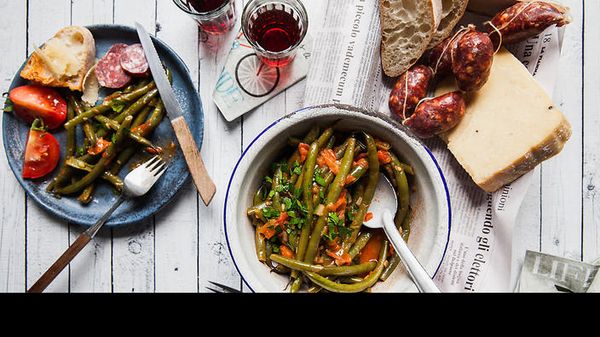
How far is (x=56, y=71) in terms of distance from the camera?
1.93 meters

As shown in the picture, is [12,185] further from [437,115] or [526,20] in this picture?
[526,20]

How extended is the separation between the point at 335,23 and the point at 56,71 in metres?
0.95

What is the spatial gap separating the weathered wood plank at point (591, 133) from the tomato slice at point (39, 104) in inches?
71.5

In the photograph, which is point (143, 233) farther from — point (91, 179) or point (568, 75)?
point (568, 75)

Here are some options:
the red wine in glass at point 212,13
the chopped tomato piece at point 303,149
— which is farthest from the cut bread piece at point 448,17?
the red wine in glass at point 212,13

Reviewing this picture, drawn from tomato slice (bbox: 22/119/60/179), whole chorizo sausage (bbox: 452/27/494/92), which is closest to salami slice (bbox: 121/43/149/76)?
tomato slice (bbox: 22/119/60/179)

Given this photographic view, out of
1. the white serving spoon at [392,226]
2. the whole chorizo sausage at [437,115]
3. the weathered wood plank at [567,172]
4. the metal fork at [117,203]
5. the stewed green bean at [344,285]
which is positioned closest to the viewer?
the white serving spoon at [392,226]

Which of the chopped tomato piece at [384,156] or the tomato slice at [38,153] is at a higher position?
the chopped tomato piece at [384,156]

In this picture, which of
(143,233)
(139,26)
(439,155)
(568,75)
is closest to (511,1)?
(568,75)

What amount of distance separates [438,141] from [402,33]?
0.38 meters

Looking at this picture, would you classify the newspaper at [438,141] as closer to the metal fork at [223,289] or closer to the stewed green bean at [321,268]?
the stewed green bean at [321,268]

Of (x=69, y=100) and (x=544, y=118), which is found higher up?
(x=544, y=118)

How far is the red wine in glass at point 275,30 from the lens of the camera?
196 cm

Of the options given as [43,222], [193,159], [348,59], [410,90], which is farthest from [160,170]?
[410,90]
